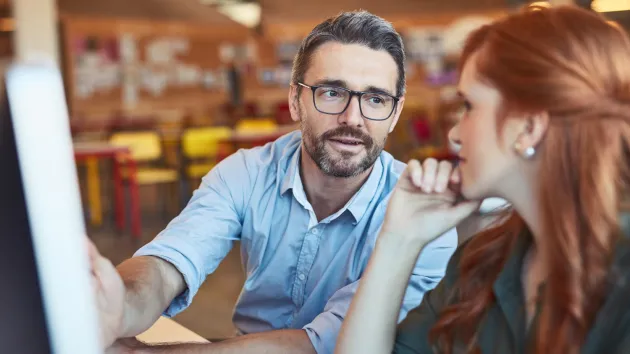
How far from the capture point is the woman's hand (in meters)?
1.31

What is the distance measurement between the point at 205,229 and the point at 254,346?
15.9 inches

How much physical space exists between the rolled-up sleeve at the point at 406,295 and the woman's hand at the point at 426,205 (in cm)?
18

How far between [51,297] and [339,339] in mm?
850

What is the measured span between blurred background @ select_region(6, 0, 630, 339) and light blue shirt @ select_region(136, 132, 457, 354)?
3605 millimetres

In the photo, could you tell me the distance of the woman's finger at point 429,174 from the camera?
1.32 meters

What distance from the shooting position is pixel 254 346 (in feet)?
4.63

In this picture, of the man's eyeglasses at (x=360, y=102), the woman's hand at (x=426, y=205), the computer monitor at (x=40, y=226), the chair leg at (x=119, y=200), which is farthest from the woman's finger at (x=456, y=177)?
the chair leg at (x=119, y=200)

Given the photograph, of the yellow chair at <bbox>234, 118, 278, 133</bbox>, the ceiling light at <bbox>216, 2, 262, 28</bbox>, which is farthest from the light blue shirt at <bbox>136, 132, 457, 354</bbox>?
the ceiling light at <bbox>216, 2, 262, 28</bbox>

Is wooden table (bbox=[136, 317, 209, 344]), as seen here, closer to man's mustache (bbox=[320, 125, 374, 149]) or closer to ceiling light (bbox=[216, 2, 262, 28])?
man's mustache (bbox=[320, 125, 374, 149])

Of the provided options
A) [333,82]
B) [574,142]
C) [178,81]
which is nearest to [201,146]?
[178,81]

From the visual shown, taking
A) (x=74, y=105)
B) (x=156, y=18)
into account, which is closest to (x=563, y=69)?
(x=74, y=105)

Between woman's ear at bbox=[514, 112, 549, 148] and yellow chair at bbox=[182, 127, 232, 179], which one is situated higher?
woman's ear at bbox=[514, 112, 549, 148]

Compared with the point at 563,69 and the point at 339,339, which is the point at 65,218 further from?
the point at 339,339

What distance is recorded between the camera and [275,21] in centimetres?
1490
